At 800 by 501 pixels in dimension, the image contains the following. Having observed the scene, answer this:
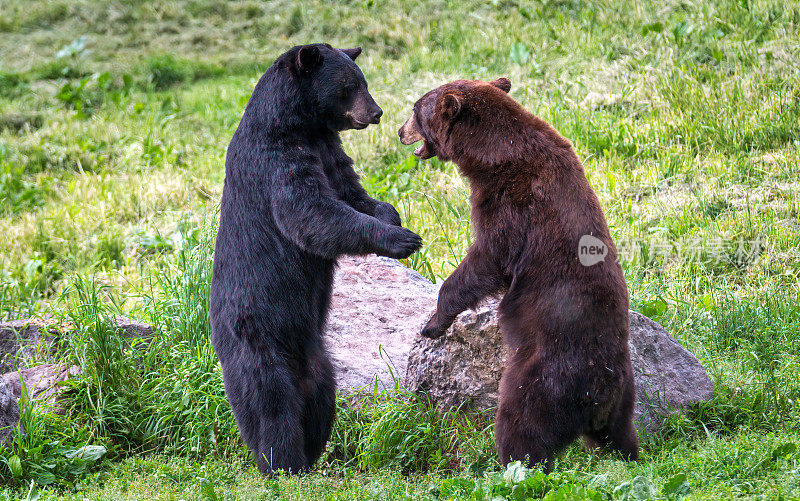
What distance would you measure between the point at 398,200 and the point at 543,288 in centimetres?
542

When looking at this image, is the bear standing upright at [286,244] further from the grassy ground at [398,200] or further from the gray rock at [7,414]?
the gray rock at [7,414]

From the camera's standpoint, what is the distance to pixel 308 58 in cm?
458

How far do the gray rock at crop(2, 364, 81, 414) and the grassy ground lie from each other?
0.14m

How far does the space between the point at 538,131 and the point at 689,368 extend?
211cm

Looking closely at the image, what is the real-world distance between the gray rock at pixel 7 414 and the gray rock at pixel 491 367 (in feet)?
8.55

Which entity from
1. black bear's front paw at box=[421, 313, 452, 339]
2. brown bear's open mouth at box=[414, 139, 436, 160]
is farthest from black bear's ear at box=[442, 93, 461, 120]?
black bear's front paw at box=[421, 313, 452, 339]

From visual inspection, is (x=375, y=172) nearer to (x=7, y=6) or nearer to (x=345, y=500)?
(x=345, y=500)

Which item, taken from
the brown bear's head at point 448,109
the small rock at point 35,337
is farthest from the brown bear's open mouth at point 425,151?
the small rock at point 35,337

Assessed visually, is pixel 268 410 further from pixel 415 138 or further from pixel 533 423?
pixel 415 138

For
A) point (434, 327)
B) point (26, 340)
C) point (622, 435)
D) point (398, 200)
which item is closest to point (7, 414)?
point (26, 340)

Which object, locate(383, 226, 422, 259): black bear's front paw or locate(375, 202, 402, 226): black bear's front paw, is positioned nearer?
locate(383, 226, 422, 259): black bear's front paw

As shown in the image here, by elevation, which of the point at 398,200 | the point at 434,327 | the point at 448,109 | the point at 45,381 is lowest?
the point at 45,381

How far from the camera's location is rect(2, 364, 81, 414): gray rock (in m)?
5.59

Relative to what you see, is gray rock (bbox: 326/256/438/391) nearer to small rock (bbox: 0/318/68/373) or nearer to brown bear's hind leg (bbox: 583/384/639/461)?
brown bear's hind leg (bbox: 583/384/639/461)
